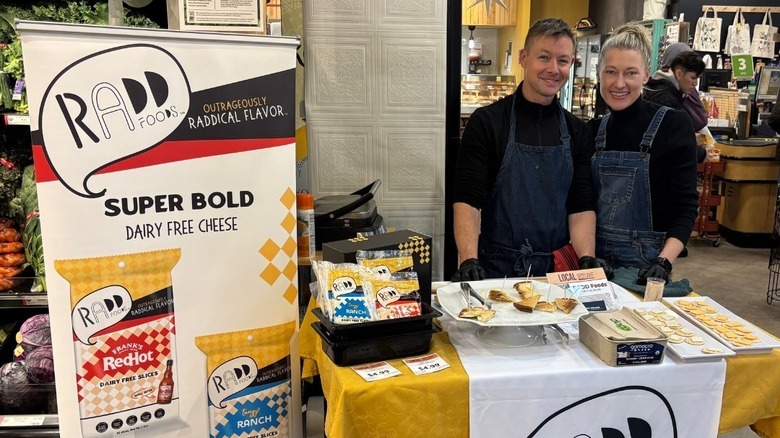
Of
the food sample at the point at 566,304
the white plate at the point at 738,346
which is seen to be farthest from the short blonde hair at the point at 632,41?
the food sample at the point at 566,304

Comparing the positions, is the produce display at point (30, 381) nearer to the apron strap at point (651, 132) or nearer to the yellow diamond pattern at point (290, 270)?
the yellow diamond pattern at point (290, 270)

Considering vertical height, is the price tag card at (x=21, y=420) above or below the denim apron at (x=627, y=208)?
below

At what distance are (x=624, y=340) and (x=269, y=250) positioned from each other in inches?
45.4

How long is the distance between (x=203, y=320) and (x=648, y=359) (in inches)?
54.0

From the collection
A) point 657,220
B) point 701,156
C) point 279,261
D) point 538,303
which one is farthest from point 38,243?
point 701,156

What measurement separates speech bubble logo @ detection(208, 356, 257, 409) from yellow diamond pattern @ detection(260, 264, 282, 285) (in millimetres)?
282

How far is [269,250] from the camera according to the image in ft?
6.87

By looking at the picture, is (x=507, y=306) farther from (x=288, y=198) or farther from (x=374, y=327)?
(x=288, y=198)

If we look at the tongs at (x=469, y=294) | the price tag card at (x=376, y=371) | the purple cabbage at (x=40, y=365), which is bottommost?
the purple cabbage at (x=40, y=365)

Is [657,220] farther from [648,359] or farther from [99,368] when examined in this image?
[99,368]

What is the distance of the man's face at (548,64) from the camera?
238 centimetres

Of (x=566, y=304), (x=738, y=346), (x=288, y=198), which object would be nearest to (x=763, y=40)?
(x=738, y=346)

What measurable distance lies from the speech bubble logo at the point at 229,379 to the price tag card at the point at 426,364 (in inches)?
28.7

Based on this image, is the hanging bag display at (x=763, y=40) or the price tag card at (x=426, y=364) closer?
the price tag card at (x=426, y=364)
